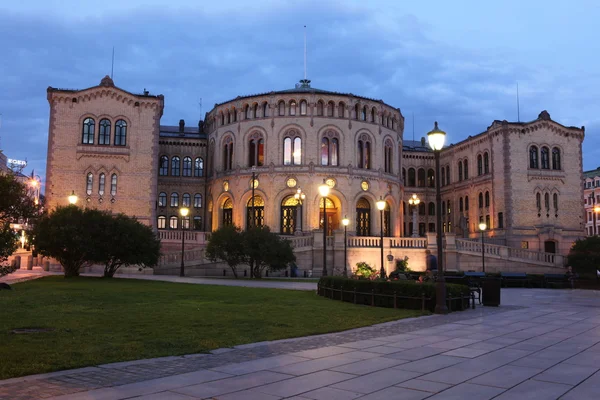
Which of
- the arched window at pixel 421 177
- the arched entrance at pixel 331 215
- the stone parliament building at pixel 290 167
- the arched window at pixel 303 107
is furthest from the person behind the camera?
the arched window at pixel 421 177

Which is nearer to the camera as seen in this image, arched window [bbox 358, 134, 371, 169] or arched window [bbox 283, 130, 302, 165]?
arched window [bbox 283, 130, 302, 165]

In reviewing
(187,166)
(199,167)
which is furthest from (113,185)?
(199,167)

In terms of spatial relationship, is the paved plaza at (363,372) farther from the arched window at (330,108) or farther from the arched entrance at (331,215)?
the arched window at (330,108)

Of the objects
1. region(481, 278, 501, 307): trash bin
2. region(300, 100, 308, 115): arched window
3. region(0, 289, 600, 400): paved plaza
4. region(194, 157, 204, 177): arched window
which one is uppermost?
region(300, 100, 308, 115): arched window

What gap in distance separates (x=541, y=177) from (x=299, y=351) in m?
58.0

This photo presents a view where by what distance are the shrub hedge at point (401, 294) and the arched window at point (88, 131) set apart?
42.3 m

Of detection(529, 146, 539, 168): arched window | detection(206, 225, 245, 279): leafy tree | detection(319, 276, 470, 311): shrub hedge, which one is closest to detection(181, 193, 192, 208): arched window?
detection(206, 225, 245, 279): leafy tree

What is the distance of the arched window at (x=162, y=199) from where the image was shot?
214 ft

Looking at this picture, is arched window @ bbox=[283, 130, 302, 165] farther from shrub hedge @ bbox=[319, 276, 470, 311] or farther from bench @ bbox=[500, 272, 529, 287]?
shrub hedge @ bbox=[319, 276, 470, 311]

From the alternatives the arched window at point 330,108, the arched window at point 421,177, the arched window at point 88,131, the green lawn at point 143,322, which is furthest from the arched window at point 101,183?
the arched window at point 421,177

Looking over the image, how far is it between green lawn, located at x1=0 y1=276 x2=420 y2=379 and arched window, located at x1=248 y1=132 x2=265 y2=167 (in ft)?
126

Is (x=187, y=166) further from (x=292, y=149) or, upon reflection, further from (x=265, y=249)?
(x=265, y=249)

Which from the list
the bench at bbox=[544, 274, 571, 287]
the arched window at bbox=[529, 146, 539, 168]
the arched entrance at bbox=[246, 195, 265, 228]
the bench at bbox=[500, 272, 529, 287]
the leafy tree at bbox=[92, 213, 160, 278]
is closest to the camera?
the leafy tree at bbox=[92, 213, 160, 278]

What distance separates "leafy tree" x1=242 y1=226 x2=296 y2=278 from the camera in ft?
125
